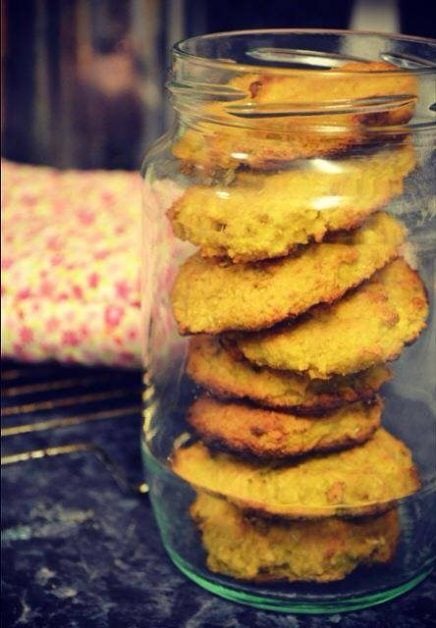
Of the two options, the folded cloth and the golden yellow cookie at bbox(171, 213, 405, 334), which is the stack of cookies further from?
the folded cloth

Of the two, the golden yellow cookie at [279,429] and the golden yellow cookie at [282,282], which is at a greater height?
the golden yellow cookie at [282,282]

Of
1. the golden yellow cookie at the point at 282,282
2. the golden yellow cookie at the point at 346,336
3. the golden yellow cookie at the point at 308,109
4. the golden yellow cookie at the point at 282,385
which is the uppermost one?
the golden yellow cookie at the point at 308,109

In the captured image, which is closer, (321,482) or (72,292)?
(321,482)

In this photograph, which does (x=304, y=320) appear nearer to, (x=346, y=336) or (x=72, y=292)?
(x=346, y=336)

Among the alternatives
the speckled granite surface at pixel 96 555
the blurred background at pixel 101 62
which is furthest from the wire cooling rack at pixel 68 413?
the blurred background at pixel 101 62

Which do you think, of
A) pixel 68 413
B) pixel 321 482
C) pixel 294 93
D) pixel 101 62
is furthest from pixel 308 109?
pixel 101 62

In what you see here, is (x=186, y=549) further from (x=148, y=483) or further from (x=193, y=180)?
(x=193, y=180)

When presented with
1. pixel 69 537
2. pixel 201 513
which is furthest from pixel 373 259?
pixel 69 537

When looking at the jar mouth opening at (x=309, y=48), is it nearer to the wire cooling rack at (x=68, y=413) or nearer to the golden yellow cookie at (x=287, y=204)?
the golden yellow cookie at (x=287, y=204)
